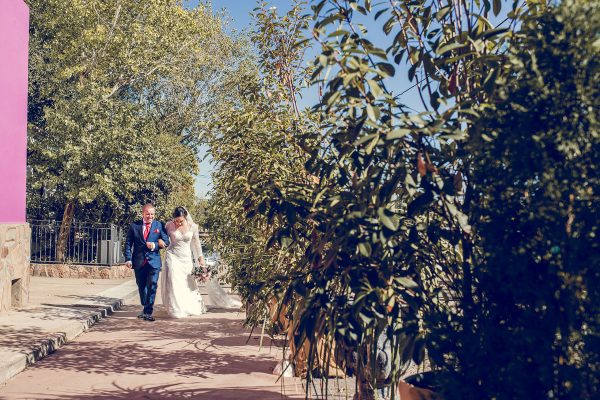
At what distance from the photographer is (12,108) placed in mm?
13008

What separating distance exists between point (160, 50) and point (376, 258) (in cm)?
2593

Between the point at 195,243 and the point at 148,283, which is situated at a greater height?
the point at 195,243

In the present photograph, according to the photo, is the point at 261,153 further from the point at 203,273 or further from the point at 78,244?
the point at 78,244

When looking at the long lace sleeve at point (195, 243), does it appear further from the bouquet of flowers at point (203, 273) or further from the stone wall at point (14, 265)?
the stone wall at point (14, 265)

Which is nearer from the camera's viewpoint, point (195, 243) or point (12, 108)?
point (195, 243)

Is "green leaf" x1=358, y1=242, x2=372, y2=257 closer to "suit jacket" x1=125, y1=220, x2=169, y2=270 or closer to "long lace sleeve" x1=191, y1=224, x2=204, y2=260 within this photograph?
"suit jacket" x1=125, y1=220, x2=169, y2=270

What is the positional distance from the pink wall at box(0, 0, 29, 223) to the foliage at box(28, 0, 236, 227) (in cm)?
995

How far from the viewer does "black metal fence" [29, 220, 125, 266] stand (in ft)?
80.1

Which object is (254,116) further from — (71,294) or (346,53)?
(71,294)

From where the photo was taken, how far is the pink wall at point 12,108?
1259cm

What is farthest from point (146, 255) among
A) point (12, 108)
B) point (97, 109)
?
point (97, 109)

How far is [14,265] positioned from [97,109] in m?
12.6

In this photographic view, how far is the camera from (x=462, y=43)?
3527 mm

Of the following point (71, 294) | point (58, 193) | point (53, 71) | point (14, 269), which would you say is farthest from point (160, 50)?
point (14, 269)
